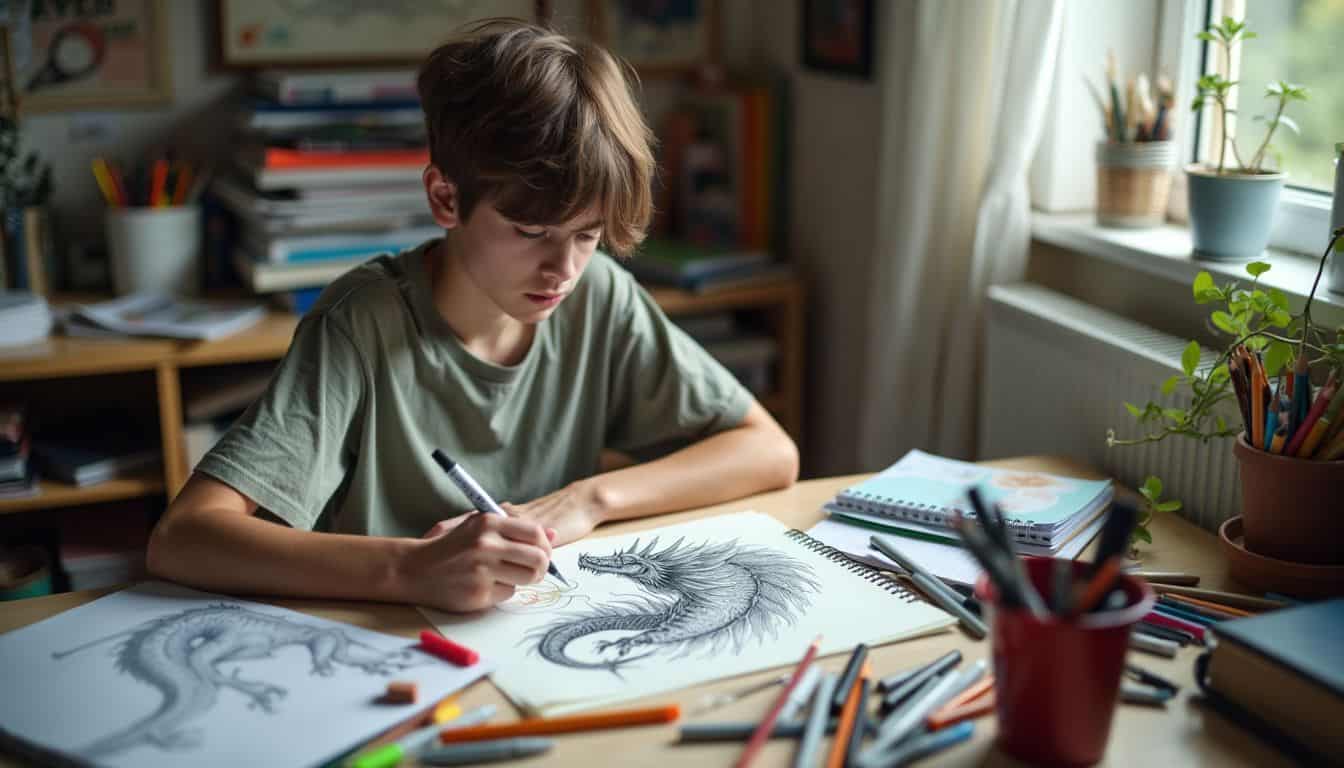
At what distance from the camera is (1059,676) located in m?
0.83

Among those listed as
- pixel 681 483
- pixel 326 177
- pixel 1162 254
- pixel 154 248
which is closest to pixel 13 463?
pixel 154 248

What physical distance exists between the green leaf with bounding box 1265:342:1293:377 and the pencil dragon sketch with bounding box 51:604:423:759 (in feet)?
2.53

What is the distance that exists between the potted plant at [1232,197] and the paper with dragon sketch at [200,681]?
100 centimetres

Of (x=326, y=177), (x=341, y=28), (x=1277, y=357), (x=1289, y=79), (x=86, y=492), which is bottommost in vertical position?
(x=86, y=492)

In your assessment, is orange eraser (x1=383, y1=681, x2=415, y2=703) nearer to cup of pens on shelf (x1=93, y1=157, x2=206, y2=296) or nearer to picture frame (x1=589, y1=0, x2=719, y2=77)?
cup of pens on shelf (x1=93, y1=157, x2=206, y2=296)

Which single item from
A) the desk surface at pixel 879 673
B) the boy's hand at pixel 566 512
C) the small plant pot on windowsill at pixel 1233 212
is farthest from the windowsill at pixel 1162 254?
the boy's hand at pixel 566 512

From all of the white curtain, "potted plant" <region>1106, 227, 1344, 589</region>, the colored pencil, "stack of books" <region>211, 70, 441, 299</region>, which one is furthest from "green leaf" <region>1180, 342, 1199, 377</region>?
"stack of books" <region>211, 70, 441, 299</region>

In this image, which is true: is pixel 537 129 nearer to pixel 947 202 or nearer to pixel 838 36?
pixel 947 202

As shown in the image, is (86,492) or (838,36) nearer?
(86,492)

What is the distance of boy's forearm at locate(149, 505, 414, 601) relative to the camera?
111 cm

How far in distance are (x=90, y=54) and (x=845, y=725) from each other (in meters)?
1.98

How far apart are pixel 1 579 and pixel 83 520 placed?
0.71ft

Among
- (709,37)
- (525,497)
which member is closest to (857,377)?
→ (709,37)

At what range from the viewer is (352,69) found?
242cm
